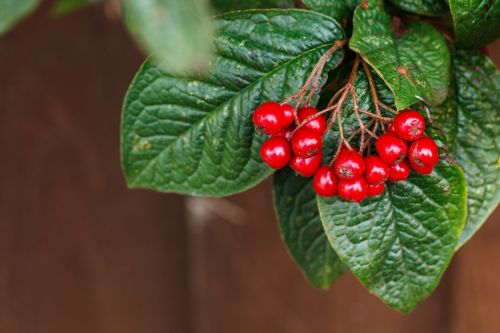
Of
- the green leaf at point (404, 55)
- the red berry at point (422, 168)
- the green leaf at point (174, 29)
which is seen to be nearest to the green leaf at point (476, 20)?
the green leaf at point (404, 55)

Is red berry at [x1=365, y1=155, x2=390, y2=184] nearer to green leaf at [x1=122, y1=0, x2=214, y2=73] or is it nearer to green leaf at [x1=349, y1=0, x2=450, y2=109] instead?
green leaf at [x1=349, y1=0, x2=450, y2=109]

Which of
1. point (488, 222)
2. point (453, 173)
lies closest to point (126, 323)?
point (488, 222)

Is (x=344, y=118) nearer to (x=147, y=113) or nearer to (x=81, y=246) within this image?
(x=147, y=113)

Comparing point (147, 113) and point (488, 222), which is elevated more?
point (147, 113)

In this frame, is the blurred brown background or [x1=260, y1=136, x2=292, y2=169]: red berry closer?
[x1=260, y1=136, x2=292, y2=169]: red berry

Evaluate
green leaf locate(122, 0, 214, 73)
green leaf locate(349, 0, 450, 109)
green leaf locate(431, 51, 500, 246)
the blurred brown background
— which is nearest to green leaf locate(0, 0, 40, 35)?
green leaf locate(122, 0, 214, 73)

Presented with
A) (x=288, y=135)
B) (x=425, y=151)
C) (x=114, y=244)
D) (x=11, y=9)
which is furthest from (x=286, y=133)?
(x=114, y=244)
